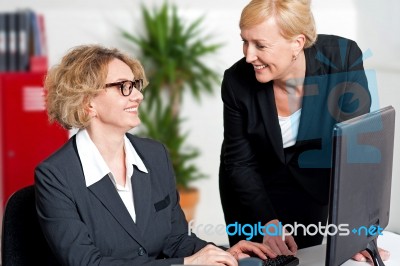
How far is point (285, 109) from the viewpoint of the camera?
99.7 inches

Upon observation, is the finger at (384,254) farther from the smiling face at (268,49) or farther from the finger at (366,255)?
the smiling face at (268,49)

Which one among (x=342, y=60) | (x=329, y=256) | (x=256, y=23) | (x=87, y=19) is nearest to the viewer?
(x=329, y=256)

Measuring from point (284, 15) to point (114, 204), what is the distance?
788mm

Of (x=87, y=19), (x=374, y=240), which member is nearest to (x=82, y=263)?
(x=374, y=240)

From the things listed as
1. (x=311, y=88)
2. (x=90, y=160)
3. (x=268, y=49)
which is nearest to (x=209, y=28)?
(x=311, y=88)

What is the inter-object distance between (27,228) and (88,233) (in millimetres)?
198

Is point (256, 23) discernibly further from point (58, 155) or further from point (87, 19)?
point (87, 19)

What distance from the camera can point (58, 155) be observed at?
2092 mm

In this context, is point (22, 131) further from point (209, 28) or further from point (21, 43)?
point (209, 28)

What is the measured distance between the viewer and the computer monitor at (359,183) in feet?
5.77

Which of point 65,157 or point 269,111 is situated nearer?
→ point 65,157

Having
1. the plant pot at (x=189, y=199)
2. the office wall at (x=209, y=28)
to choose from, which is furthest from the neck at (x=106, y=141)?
the plant pot at (x=189, y=199)

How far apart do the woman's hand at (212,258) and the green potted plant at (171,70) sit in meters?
2.83

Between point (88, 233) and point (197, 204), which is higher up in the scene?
point (88, 233)
